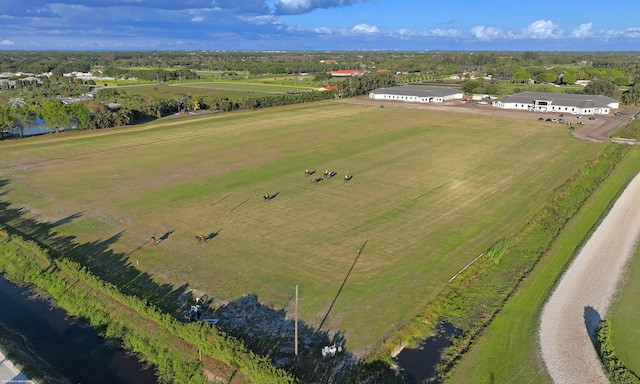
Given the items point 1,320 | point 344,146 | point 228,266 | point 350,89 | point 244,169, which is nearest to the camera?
point 1,320

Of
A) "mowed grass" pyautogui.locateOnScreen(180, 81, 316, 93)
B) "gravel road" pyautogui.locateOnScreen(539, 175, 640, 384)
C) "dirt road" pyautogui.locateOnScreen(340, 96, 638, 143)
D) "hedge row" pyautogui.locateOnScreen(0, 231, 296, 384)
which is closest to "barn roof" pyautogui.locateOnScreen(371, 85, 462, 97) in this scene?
"dirt road" pyautogui.locateOnScreen(340, 96, 638, 143)

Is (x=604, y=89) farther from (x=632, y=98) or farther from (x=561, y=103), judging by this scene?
(x=561, y=103)

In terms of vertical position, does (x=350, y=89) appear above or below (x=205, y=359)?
above

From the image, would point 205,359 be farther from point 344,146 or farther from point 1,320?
point 344,146

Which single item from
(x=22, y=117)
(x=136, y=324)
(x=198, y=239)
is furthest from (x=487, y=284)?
(x=22, y=117)

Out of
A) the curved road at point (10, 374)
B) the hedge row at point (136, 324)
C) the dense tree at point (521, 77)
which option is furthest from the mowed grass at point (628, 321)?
the dense tree at point (521, 77)

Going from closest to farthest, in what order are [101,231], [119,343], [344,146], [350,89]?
[119,343] → [101,231] → [344,146] → [350,89]

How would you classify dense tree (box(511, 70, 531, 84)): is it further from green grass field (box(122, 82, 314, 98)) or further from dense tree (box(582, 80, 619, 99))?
green grass field (box(122, 82, 314, 98))

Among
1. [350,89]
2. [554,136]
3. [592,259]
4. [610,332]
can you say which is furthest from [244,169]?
[350,89]
